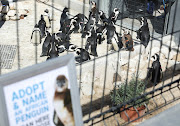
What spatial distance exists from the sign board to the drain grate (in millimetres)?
5533

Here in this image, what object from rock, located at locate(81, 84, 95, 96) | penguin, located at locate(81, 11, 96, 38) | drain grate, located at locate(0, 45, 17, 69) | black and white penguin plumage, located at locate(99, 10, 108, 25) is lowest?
rock, located at locate(81, 84, 95, 96)

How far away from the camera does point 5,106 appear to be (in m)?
2.66

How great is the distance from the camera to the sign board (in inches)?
105

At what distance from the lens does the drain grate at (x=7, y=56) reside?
27.7ft

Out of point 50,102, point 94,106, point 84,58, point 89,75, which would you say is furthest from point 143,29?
point 50,102

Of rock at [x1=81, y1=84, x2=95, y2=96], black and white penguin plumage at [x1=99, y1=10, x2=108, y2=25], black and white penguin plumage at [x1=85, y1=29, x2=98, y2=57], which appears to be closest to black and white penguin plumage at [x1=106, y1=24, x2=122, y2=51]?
black and white penguin plumage at [x1=85, y1=29, x2=98, y2=57]

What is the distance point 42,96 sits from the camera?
9.32ft

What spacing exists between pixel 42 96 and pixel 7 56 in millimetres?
6330

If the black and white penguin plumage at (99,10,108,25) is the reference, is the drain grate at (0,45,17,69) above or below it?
below

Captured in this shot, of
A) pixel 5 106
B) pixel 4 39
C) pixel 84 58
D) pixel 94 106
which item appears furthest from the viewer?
pixel 4 39

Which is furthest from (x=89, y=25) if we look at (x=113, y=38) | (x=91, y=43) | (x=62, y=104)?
(x=62, y=104)

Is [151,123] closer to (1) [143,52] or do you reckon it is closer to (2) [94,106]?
(2) [94,106]

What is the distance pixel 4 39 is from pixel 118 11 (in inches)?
140

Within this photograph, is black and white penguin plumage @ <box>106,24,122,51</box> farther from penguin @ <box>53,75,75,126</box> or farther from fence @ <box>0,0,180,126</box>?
penguin @ <box>53,75,75,126</box>
